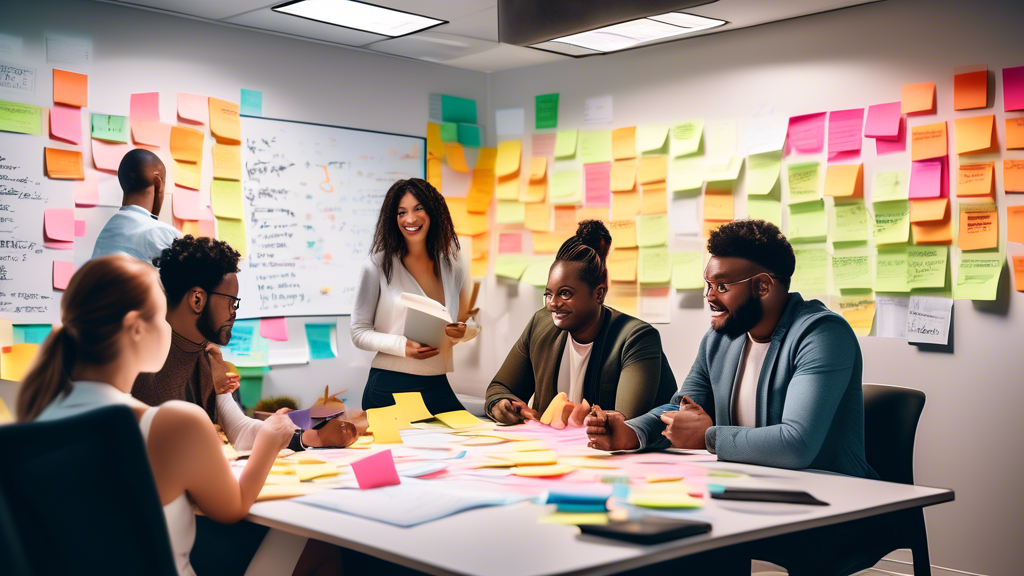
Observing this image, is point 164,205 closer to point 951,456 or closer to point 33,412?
point 33,412

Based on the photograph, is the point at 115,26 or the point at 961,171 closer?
the point at 961,171

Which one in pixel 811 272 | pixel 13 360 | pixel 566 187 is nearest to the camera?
pixel 13 360

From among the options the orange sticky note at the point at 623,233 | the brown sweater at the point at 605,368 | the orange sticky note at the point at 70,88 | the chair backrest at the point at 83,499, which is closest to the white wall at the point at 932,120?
the orange sticky note at the point at 623,233

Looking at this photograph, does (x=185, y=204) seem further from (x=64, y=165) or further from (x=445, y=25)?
(x=445, y=25)

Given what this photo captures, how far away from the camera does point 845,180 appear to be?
142 inches

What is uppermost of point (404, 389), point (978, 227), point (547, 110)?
point (547, 110)

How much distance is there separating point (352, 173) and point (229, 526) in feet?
8.96

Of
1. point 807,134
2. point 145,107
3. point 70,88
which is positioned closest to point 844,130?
point 807,134

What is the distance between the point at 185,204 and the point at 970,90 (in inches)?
125

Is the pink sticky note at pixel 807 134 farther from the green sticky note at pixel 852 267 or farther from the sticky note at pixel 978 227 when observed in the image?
the sticky note at pixel 978 227

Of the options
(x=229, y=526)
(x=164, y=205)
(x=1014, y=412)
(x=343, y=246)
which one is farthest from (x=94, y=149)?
(x=1014, y=412)

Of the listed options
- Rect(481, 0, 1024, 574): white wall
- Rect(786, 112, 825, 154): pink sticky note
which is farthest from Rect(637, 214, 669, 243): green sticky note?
Rect(786, 112, 825, 154): pink sticky note

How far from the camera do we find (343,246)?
14.5 feet

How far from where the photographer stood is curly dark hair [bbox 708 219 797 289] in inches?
92.4
